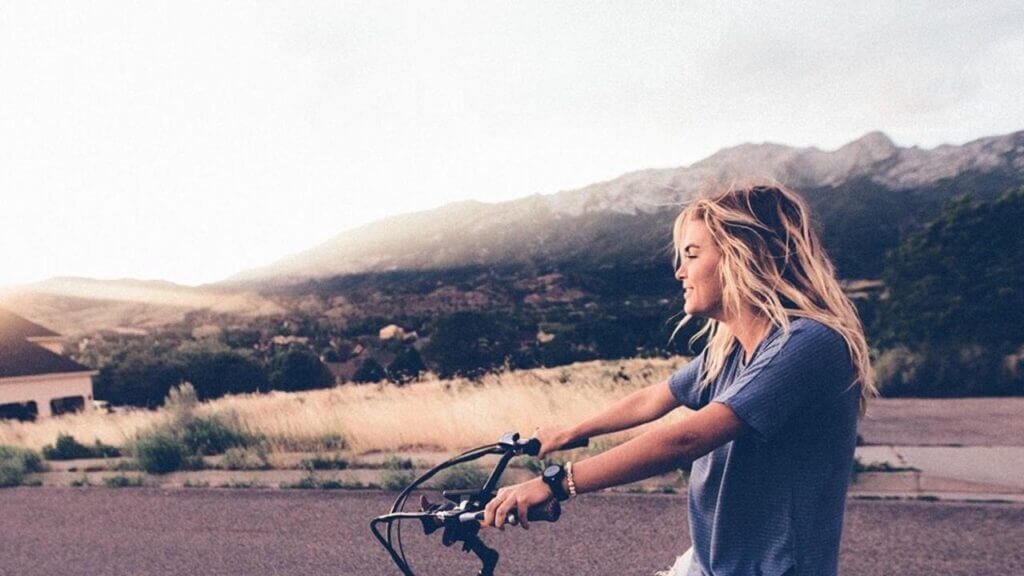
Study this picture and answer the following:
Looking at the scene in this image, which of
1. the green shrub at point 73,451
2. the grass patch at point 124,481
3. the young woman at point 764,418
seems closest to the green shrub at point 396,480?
the grass patch at point 124,481

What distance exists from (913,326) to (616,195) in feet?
320

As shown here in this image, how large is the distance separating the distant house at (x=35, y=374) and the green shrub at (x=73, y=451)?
1078 centimetres

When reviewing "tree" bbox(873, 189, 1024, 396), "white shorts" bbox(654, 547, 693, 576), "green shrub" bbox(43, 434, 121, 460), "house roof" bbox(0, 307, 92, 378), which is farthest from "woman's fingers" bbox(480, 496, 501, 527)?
"house roof" bbox(0, 307, 92, 378)

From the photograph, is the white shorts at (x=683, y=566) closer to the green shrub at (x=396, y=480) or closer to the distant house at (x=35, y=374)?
the green shrub at (x=396, y=480)

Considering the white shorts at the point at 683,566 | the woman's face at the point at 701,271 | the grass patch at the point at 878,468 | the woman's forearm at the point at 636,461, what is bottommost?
the grass patch at the point at 878,468

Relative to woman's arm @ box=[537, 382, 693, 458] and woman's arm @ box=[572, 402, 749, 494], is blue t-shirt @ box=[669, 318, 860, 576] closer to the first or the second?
woman's arm @ box=[572, 402, 749, 494]

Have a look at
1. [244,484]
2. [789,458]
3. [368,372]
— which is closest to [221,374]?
[368,372]

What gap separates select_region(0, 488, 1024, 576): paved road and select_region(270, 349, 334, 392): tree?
18971 mm

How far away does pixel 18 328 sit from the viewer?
94.5 feet

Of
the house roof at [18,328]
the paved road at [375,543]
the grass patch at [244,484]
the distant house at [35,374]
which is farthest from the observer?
the house roof at [18,328]

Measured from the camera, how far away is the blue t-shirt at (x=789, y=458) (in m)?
1.72

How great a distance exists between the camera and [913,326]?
53.6 ft

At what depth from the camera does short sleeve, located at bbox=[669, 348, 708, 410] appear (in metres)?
2.30

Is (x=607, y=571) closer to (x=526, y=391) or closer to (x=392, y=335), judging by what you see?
(x=526, y=391)
